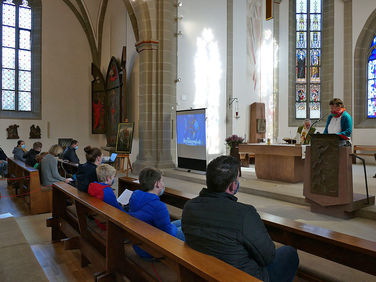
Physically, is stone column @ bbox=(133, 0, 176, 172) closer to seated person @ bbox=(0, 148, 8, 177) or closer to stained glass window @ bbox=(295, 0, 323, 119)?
seated person @ bbox=(0, 148, 8, 177)

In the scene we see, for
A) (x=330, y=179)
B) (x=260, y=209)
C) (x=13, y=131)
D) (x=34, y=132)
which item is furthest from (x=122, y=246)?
(x=34, y=132)

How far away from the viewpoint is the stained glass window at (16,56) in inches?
464

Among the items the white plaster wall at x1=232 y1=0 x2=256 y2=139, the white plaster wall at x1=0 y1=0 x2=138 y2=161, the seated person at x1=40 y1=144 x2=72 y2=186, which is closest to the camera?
the seated person at x1=40 y1=144 x2=72 y2=186

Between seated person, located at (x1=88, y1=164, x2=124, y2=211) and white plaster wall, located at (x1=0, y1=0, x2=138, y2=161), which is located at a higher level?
white plaster wall, located at (x1=0, y1=0, x2=138, y2=161)

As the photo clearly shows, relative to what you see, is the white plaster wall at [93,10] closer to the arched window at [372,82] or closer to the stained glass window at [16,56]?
the stained glass window at [16,56]

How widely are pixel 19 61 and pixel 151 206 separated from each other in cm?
1186

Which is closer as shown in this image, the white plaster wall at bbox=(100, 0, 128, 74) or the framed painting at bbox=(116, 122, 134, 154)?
the framed painting at bbox=(116, 122, 134, 154)

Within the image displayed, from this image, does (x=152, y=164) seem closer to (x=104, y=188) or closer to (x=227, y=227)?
(x=104, y=188)

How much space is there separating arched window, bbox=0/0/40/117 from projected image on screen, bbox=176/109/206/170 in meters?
6.41

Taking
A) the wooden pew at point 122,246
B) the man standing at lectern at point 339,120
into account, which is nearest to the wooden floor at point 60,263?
the wooden pew at point 122,246

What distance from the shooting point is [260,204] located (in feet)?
17.9

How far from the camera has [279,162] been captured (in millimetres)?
7055

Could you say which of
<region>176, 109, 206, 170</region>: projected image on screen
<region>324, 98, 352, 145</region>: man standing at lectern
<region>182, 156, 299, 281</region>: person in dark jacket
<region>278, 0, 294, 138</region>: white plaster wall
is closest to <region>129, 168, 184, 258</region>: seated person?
<region>182, 156, 299, 281</region>: person in dark jacket

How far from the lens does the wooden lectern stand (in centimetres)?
441
